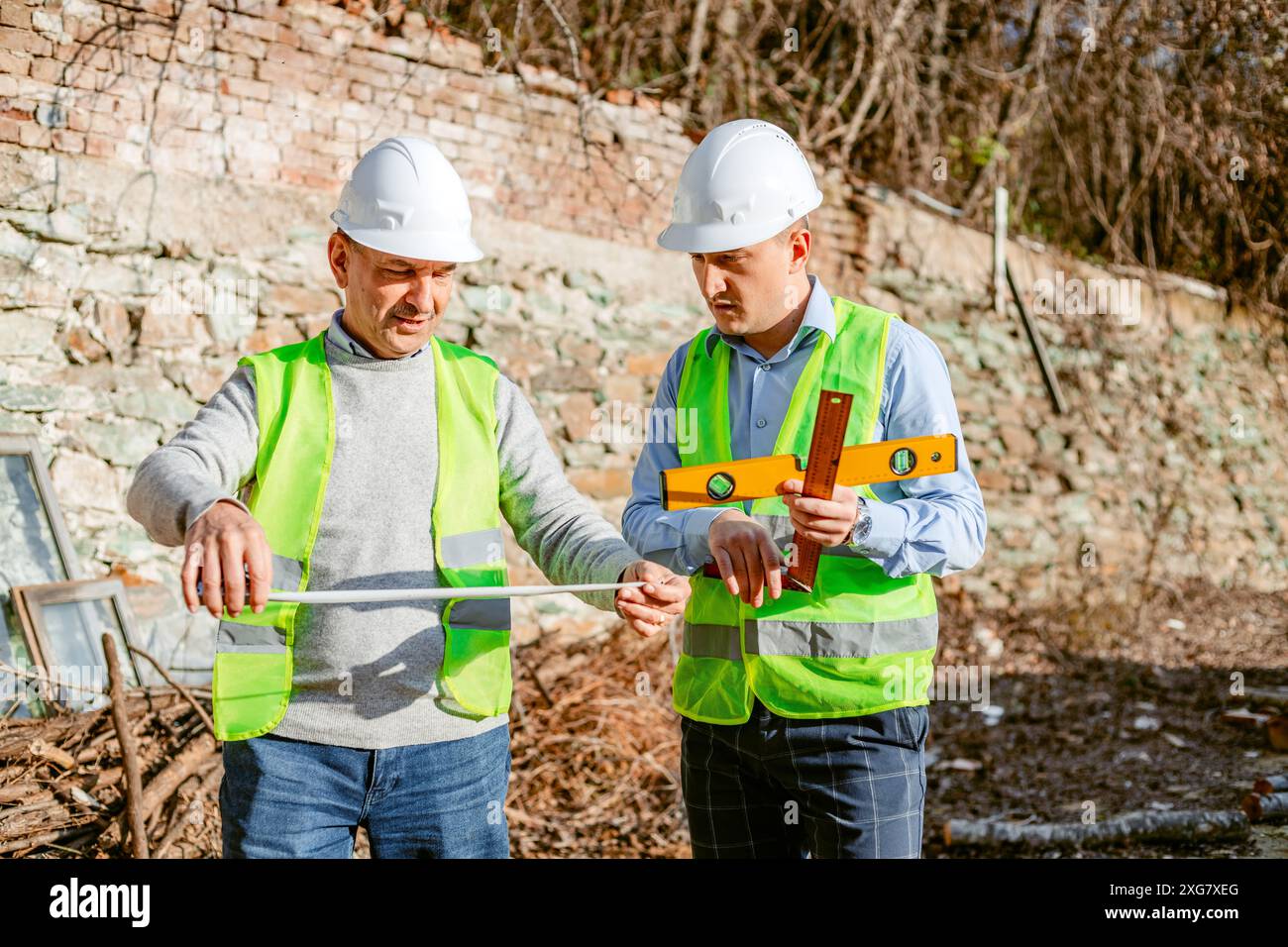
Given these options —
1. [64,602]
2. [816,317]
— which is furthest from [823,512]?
[64,602]

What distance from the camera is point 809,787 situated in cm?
229

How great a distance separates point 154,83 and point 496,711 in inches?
152

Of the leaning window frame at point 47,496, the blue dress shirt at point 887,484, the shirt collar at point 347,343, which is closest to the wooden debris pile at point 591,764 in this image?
the leaning window frame at point 47,496

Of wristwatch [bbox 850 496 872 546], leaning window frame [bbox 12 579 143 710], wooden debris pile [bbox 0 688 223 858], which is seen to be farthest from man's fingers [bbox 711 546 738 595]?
leaning window frame [bbox 12 579 143 710]

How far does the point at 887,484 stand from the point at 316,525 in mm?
1116

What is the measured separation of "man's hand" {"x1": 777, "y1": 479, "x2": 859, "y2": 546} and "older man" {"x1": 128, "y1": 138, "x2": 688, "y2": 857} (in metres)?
0.27

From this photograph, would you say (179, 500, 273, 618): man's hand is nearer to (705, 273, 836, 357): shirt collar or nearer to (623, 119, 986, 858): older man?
(623, 119, 986, 858): older man

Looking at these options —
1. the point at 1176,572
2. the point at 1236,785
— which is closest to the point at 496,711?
the point at 1236,785

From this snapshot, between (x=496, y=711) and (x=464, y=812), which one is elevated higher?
(x=496, y=711)

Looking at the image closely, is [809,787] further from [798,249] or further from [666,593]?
[798,249]

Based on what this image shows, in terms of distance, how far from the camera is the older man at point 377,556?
2.05 m

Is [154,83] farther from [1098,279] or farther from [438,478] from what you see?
[1098,279]

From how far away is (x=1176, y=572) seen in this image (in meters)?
9.13

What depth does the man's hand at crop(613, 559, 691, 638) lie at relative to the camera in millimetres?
2125
